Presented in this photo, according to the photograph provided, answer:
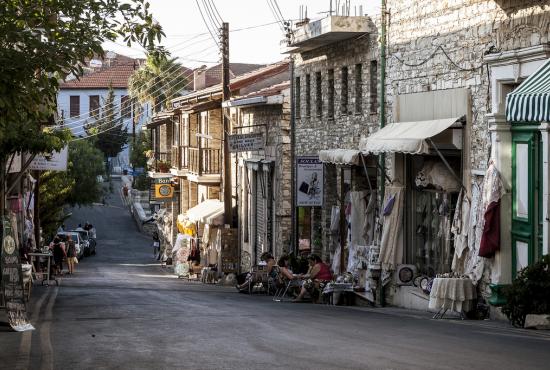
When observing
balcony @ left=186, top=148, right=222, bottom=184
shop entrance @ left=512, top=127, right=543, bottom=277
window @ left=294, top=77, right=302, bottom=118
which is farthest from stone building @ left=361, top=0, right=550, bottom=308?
balcony @ left=186, top=148, right=222, bottom=184

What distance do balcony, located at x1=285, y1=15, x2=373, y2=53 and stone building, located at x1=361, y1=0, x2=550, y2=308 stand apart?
1.46 metres

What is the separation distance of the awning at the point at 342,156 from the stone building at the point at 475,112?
1013 mm

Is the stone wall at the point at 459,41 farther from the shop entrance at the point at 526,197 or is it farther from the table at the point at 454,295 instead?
the table at the point at 454,295

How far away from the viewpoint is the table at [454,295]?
1964 centimetres

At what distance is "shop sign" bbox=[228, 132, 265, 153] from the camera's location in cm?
3688

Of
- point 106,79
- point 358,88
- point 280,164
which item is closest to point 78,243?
point 280,164

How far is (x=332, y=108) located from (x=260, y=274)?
15.6ft

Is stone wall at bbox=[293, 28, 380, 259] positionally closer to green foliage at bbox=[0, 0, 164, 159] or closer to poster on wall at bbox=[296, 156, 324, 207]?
poster on wall at bbox=[296, 156, 324, 207]

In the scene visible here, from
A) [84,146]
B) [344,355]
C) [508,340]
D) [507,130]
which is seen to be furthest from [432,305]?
[84,146]

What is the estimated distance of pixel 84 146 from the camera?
253 feet

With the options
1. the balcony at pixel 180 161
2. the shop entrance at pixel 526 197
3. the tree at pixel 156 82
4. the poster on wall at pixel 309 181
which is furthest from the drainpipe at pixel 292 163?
the tree at pixel 156 82

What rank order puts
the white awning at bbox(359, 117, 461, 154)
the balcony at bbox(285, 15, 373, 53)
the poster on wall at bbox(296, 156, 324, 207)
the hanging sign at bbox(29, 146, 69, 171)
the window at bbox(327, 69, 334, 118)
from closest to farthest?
the white awning at bbox(359, 117, 461, 154), the balcony at bbox(285, 15, 373, 53), the poster on wall at bbox(296, 156, 324, 207), the window at bbox(327, 69, 334, 118), the hanging sign at bbox(29, 146, 69, 171)

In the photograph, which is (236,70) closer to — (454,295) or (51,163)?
(51,163)

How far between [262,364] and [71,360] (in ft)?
7.13
